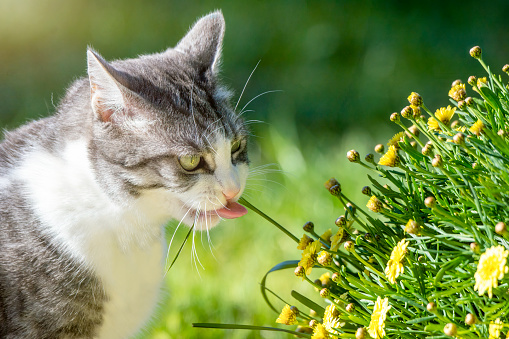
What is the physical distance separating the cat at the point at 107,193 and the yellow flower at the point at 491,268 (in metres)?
0.59

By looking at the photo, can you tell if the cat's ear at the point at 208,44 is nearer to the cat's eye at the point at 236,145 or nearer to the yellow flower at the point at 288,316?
the cat's eye at the point at 236,145

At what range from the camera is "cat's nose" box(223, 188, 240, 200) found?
4.33 ft

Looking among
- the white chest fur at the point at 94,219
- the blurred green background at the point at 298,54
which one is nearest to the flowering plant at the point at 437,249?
the white chest fur at the point at 94,219

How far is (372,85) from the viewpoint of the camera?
3.11 meters

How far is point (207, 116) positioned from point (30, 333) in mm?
603

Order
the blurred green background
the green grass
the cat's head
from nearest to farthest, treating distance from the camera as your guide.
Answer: the cat's head → the green grass → the blurred green background

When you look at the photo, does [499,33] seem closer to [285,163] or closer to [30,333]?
[285,163]

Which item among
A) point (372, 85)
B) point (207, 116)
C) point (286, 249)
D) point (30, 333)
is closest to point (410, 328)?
point (207, 116)

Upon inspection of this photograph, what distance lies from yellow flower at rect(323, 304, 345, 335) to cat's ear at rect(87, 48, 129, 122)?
1.99 ft

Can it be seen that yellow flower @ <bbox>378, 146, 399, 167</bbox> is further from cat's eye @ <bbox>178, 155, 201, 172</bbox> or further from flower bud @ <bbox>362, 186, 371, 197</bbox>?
cat's eye @ <bbox>178, 155, 201, 172</bbox>

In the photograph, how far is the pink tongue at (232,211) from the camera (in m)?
1.36

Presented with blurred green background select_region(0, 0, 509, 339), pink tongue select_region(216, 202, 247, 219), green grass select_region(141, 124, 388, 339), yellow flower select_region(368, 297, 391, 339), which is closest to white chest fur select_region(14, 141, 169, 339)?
pink tongue select_region(216, 202, 247, 219)

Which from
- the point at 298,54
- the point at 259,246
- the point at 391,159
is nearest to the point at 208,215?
the point at 391,159

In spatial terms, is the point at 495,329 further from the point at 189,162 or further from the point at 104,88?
the point at 104,88
